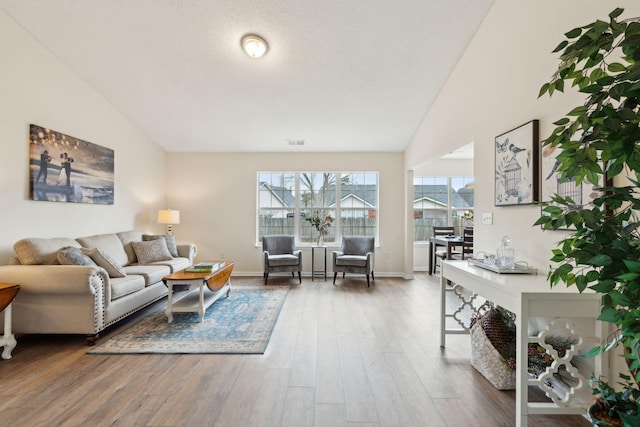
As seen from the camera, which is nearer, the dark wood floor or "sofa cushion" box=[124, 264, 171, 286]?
the dark wood floor

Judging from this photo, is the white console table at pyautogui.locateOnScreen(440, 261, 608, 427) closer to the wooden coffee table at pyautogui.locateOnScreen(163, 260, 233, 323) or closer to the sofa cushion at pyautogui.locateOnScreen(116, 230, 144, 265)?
the wooden coffee table at pyautogui.locateOnScreen(163, 260, 233, 323)

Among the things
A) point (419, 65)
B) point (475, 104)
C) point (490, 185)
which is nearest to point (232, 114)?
point (419, 65)

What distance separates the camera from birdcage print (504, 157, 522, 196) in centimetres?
232

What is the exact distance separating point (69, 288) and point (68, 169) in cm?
179

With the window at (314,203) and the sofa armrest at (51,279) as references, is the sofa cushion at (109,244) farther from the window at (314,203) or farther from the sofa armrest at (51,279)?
the window at (314,203)

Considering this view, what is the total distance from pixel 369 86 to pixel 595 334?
3.26m

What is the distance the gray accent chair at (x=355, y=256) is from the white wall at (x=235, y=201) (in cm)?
45

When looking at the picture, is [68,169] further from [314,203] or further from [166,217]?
[314,203]

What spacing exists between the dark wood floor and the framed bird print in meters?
1.37

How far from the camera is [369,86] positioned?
3760 mm

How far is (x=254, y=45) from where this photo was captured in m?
3.07

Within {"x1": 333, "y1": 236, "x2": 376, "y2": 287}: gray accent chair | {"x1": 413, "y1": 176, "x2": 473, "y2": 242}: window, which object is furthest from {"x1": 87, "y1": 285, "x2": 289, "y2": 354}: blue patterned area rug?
{"x1": 413, "y1": 176, "x2": 473, "y2": 242}: window

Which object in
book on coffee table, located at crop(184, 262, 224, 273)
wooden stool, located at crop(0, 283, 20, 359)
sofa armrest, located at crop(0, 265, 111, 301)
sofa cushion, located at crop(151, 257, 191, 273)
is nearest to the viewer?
wooden stool, located at crop(0, 283, 20, 359)

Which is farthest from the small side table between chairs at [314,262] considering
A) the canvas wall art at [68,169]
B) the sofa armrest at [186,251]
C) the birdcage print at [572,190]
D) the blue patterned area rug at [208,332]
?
the birdcage print at [572,190]
